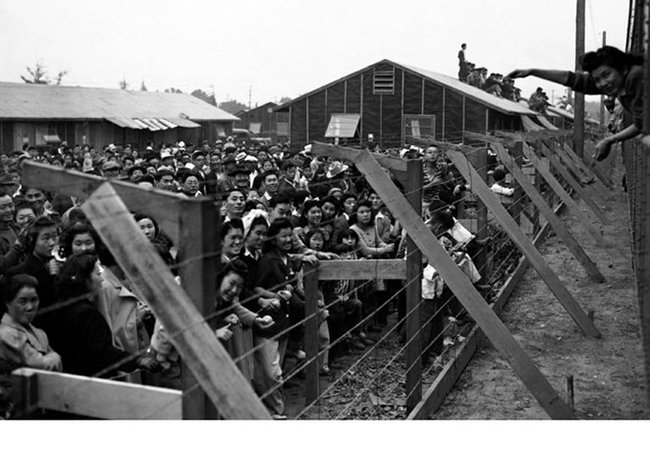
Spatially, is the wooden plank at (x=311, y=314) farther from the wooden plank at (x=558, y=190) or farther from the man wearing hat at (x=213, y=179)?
the wooden plank at (x=558, y=190)

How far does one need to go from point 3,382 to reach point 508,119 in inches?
1198

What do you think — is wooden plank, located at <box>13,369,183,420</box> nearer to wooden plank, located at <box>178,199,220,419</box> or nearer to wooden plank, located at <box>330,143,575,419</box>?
wooden plank, located at <box>178,199,220,419</box>

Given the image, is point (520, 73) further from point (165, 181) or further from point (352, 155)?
point (165, 181)

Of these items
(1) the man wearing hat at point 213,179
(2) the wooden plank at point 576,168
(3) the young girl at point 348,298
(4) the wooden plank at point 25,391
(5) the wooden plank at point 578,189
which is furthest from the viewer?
Result: (2) the wooden plank at point 576,168

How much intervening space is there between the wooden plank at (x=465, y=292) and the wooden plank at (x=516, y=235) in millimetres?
1829

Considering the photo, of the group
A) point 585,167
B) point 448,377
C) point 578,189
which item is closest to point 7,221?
point 448,377

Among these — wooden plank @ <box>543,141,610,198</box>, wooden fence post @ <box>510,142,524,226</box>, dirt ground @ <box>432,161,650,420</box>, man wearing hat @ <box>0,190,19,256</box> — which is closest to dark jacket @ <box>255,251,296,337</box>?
dirt ground @ <box>432,161,650,420</box>

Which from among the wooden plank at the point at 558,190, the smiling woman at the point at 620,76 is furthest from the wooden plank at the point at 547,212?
the smiling woman at the point at 620,76

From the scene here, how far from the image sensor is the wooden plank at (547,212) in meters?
7.88

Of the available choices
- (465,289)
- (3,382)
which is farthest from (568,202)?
(3,382)

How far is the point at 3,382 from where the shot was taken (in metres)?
3.43

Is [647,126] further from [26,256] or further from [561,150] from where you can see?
[561,150]

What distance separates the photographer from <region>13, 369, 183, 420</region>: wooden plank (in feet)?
8.44

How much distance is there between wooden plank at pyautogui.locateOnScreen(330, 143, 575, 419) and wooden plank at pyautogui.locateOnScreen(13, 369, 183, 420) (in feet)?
6.78
